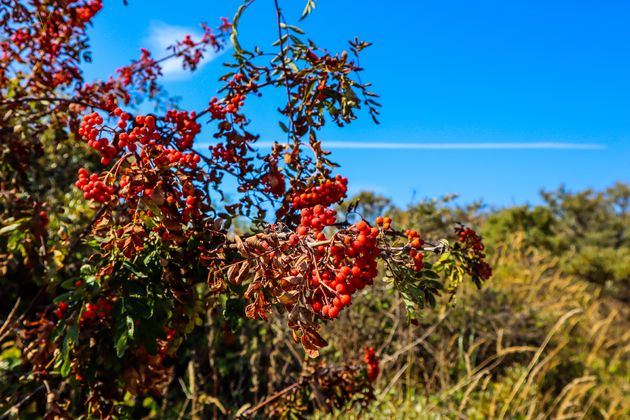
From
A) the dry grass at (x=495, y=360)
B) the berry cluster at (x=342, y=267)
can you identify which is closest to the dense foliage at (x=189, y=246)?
the berry cluster at (x=342, y=267)

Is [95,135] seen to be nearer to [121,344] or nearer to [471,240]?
[121,344]

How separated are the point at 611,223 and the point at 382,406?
52.8 ft

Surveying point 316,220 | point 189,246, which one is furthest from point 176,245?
point 316,220

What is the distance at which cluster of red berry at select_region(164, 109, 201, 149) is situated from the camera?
5.85ft

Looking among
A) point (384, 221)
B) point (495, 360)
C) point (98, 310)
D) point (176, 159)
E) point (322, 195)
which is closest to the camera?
point (384, 221)

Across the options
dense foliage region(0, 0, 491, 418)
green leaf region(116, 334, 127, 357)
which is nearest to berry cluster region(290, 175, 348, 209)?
dense foliage region(0, 0, 491, 418)

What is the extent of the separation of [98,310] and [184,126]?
0.72 metres

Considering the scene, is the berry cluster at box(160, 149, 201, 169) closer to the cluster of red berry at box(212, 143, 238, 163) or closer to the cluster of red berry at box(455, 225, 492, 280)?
the cluster of red berry at box(212, 143, 238, 163)

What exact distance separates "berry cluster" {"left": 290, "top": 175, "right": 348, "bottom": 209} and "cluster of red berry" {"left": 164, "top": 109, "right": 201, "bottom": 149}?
46 cm

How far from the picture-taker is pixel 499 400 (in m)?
4.21

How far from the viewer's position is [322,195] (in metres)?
1.58

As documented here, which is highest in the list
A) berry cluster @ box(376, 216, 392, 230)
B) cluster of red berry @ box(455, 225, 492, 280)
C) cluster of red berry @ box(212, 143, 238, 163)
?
cluster of red berry @ box(212, 143, 238, 163)

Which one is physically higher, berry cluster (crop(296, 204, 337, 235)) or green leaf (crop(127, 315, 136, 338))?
berry cluster (crop(296, 204, 337, 235))

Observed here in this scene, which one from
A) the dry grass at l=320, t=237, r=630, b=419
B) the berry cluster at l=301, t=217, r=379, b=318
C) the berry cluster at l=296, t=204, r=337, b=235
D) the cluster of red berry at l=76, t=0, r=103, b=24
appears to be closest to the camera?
the berry cluster at l=301, t=217, r=379, b=318
